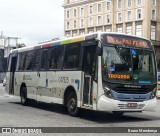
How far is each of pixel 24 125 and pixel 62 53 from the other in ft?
15.1

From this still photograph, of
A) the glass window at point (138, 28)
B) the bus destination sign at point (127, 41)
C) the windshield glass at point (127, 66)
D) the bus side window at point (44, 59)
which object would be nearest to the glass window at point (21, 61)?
the bus side window at point (44, 59)

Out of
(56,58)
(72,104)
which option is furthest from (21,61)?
(72,104)

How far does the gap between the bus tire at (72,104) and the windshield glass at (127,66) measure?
1946 millimetres

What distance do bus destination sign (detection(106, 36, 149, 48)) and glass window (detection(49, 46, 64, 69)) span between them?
288 centimetres

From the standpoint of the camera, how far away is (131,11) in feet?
310

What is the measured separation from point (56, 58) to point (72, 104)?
2360 mm

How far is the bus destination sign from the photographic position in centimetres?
1324

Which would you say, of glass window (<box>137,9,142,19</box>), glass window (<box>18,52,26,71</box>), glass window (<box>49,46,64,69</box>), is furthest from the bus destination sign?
glass window (<box>137,9,142,19</box>)

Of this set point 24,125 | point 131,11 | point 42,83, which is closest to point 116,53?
point 24,125

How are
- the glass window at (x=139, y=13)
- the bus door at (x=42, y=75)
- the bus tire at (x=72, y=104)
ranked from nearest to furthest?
1. the bus tire at (x=72, y=104)
2. the bus door at (x=42, y=75)
3. the glass window at (x=139, y=13)

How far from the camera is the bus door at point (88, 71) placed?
13.1 metres

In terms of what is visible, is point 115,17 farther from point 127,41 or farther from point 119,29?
point 127,41

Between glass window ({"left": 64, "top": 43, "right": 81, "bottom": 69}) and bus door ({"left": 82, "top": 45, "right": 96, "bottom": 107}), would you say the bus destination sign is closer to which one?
bus door ({"left": 82, "top": 45, "right": 96, "bottom": 107})

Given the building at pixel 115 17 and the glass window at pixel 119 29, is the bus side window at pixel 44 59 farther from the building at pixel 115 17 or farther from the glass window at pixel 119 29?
the glass window at pixel 119 29
